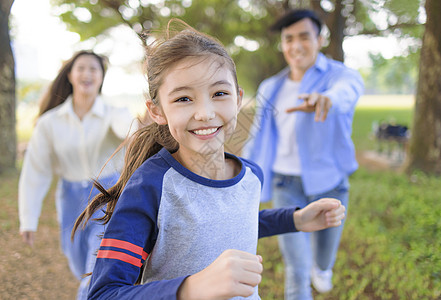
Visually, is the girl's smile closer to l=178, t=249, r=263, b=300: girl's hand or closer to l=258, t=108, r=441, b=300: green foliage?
l=178, t=249, r=263, b=300: girl's hand

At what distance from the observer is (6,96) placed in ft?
6.15

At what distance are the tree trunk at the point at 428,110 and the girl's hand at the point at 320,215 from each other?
6.86 feet

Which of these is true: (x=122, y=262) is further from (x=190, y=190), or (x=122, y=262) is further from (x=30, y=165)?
(x=30, y=165)

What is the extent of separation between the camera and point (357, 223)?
13.2 ft

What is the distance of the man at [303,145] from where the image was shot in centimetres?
238

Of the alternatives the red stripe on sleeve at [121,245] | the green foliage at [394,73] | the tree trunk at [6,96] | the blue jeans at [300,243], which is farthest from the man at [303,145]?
the green foliage at [394,73]

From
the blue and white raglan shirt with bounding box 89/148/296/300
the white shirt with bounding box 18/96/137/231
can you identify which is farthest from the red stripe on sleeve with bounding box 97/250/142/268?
the white shirt with bounding box 18/96/137/231

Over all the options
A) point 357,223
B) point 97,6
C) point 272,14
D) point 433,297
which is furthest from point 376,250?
point 272,14

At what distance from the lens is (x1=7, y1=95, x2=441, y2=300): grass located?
223 centimetres

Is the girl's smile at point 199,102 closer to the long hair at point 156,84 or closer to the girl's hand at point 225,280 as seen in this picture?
the long hair at point 156,84

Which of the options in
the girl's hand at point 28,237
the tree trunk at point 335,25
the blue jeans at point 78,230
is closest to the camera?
the girl's hand at point 28,237

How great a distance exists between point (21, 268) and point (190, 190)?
836 mm

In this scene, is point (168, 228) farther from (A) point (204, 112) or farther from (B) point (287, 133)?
(B) point (287, 133)

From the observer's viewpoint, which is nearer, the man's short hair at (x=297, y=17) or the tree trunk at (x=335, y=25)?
the man's short hair at (x=297, y=17)
